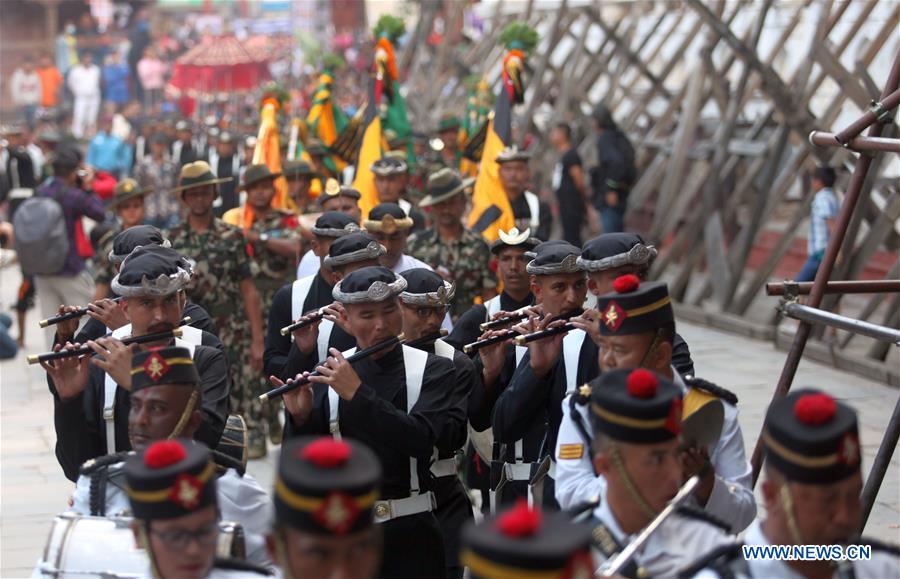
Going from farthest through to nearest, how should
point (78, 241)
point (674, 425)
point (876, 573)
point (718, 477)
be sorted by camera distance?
1. point (78, 241)
2. point (718, 477)
3. point (674, 425)
4. point (876, 573)

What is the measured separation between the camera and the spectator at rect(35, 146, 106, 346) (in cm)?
1372

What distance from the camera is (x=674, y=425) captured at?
4.31 m

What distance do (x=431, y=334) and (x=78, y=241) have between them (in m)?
7.87

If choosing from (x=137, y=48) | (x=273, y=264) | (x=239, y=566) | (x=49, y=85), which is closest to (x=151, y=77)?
(x=137, y=48)

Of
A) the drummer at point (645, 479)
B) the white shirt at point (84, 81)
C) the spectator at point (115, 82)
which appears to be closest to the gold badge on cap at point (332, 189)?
the drummer at point (645, 479)

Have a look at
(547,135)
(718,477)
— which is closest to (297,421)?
(718,477)

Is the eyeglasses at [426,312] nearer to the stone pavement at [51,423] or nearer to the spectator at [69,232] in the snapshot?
the stone pavement at [51,423]

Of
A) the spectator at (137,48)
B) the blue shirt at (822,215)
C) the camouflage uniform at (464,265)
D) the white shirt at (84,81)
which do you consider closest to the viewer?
the camouflage uniform at (464,265)

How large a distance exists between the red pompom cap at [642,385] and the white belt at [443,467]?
2096 millimetres

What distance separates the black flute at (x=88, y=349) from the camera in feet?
19.2

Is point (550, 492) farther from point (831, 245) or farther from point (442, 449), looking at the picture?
→ point (831, 245)

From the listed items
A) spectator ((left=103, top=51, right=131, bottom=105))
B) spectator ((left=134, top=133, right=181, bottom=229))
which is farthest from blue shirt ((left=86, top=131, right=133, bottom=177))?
spectator ((left=103, top=51, right=131, bottom=105))

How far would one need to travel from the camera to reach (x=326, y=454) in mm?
3570

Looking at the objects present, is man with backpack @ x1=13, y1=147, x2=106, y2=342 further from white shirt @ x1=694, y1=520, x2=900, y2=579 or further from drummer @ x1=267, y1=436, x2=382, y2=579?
white shirt @ x1=694, y1=520, x2=900, y2=579
